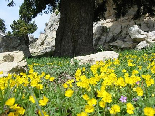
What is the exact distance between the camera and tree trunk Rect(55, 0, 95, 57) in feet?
37.4

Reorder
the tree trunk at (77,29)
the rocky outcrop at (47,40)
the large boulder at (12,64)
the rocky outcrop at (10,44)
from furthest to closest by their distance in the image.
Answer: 1. the rocky outcrop at (47,40)
2. the rocky outcrop at (10,44)
3. the tree trunk at (77,29)
4. the large boulder at (12,64)

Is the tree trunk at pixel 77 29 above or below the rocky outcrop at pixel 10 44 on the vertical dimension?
above

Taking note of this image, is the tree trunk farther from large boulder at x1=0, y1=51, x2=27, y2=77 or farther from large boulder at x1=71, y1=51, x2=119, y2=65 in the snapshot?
large boulder at x1=0, y1=51, x2=27, y2=77

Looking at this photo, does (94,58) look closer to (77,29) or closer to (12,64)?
(12,64)

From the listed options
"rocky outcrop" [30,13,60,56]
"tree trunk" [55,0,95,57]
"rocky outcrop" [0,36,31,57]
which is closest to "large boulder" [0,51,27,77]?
"tree trunk" [55,0,95,57]

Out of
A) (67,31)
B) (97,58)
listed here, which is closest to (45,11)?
(67,31)

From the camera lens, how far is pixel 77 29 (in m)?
11.5

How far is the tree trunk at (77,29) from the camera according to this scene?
11.4 m

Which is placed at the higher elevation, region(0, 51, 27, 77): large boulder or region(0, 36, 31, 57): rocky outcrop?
region(0, 51, 27, 77): large boulder

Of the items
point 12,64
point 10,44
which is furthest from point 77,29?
point 10,44

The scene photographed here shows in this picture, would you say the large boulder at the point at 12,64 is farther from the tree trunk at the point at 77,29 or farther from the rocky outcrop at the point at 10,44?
the rocky outcrop at the point at 10,44

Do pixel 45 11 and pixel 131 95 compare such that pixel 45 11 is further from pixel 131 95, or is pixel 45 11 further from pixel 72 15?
pixel 131 95

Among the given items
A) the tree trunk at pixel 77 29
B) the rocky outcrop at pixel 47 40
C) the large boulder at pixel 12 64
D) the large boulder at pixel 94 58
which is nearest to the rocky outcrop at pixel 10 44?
the rocky outcrop at pixel 47 40

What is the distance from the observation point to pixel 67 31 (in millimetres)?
11773
